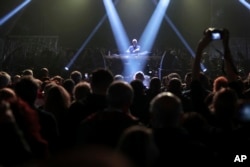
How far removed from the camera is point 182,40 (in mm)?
19609

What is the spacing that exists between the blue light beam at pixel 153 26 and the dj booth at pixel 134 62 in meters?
2.99

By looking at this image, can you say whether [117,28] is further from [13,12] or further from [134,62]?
[13,12]

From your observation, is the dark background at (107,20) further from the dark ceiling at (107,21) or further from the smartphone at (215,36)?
the smartphone at (215,36)

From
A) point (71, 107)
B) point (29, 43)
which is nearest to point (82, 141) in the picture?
point (71, 107)

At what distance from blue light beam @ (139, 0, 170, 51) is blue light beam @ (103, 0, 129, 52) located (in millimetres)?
776

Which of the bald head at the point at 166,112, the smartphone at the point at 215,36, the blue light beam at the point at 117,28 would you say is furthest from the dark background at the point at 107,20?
the bald head at the point at 166,112

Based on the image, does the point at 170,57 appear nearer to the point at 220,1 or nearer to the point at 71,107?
the point at 220,1

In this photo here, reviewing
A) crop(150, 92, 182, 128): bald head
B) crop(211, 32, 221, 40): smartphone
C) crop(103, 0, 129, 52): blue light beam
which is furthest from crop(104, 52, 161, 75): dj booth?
crop(150, 92, 182, 128): bald head

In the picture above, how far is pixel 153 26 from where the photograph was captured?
19609 mm

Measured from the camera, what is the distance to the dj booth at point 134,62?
52.1ft

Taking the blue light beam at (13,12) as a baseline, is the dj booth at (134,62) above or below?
below

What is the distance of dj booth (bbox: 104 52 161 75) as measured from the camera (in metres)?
15.9

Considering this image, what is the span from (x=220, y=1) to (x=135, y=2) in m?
3.70

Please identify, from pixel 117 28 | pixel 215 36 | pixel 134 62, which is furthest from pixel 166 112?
pixel 117 28
